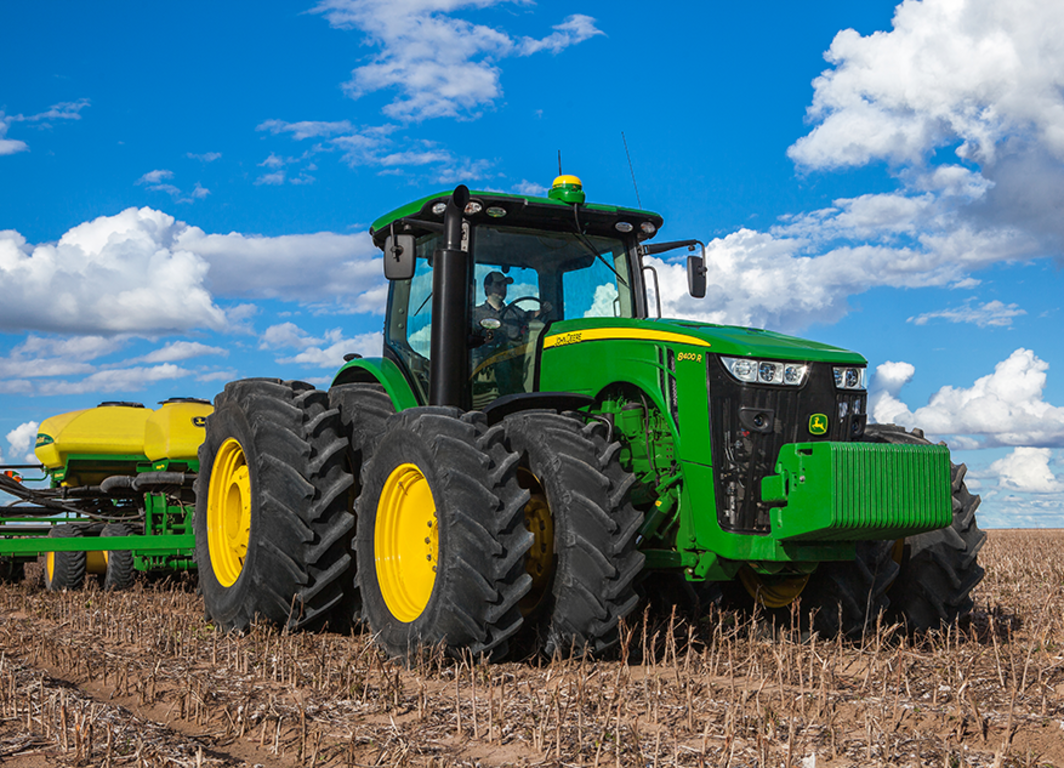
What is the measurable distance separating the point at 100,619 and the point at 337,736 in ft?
14.4

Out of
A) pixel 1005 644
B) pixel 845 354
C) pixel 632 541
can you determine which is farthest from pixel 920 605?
pixel 632 541

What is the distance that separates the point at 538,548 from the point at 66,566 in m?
6.66

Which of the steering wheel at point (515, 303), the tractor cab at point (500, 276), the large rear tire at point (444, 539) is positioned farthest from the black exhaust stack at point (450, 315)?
the large rear tire at point (444, 539)

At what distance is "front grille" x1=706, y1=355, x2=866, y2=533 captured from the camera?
5.89 m

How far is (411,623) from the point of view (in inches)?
229

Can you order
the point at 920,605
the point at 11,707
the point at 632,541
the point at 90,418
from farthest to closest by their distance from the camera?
1. the point at 90,418
2. the point at 920,605
3. the point at 632,541
4. the point at 11,707

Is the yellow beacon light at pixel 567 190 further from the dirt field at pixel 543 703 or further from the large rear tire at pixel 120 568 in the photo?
the large rear tire at pixel 120 568

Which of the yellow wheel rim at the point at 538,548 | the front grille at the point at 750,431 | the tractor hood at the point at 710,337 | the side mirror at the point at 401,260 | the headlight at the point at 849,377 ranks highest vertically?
the side mirror at the point at 401,260

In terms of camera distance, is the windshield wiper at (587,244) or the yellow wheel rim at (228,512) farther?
the yellow wheel rim at (228,512)

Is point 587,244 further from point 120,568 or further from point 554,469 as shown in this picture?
point 120,568

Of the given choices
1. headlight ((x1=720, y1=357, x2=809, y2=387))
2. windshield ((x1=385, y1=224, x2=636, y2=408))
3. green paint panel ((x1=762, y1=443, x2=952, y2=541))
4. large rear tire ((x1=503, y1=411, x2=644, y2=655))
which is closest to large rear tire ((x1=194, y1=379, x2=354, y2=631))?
windshield ((x1=385, y1=224, x2=636, y2=408))

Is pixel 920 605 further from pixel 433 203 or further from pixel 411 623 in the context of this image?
pixel 433 203

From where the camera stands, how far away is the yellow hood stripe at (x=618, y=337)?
6113mm

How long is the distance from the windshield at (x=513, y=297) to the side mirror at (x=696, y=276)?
43 centimetres
